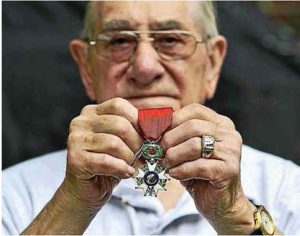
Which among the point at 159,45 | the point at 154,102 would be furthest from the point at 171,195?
the point at 159,45

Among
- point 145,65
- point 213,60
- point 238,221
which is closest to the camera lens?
point 238,221

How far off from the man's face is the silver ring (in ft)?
A: 1.56

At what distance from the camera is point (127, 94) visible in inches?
73.8

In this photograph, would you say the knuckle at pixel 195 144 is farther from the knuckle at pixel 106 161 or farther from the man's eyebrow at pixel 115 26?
the man's eyebrow at pixel 115 26

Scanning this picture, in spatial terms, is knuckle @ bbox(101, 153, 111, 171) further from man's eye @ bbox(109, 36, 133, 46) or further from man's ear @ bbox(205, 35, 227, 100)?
man's ear @ bbox(205, 35, 227, 100)

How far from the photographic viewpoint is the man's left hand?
135cm

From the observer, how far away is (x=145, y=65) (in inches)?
71.8

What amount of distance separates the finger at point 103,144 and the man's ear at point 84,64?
67cm

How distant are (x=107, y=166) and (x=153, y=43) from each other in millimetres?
608

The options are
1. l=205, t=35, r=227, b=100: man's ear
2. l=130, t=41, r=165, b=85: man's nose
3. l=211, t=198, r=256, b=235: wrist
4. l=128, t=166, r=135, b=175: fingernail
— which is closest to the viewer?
l=128, t=166, r=135, b=175: fingernail

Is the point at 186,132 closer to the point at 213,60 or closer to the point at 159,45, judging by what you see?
the point at 159,45

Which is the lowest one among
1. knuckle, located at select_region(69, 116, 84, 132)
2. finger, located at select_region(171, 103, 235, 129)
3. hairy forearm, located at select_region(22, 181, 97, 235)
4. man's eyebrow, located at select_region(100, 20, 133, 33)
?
hairy forearm, located at select_region(22, 181, 97, 235)

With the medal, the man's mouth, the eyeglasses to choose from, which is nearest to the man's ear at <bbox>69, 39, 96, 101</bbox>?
the eyeglasses

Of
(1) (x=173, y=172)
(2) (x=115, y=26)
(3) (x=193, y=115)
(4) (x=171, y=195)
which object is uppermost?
(2) (x=115, y=26)
